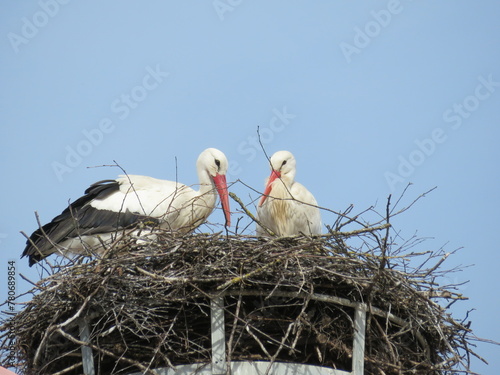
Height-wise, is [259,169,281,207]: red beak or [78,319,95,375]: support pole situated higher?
[259,169,281,207]: red beak

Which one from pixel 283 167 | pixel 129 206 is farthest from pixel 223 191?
pixel 129 206

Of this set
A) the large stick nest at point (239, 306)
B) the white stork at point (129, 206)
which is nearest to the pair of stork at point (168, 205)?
the white stork at point (129, 206)

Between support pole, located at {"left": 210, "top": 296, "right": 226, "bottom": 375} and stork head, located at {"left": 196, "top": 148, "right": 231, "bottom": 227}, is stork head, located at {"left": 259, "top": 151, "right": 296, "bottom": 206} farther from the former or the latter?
support pole, located at {"left": 210, "top": 296, "right": 226, "bottom": 375}

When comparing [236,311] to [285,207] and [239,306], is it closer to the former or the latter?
[239,306]

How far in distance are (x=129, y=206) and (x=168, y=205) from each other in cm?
36

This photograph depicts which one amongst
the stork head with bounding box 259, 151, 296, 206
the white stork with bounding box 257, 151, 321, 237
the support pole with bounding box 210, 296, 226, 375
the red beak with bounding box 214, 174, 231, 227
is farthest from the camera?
the stork head with bounding box 259, 151, 296, 206

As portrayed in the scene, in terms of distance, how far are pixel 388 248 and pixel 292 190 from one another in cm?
223

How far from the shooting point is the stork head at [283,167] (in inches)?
308

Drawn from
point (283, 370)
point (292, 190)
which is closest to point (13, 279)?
point (292, 190)

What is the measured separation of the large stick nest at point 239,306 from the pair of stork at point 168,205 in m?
1.62

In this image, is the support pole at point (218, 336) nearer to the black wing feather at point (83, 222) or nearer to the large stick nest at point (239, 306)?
the large stick nest at point (239, 306)

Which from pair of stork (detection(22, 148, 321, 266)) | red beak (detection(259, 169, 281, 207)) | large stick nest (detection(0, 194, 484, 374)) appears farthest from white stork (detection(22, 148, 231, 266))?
large stick nest (detection(0, 194, 484, 374))

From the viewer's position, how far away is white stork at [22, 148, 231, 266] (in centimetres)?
730

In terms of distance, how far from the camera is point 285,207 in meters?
7.66
